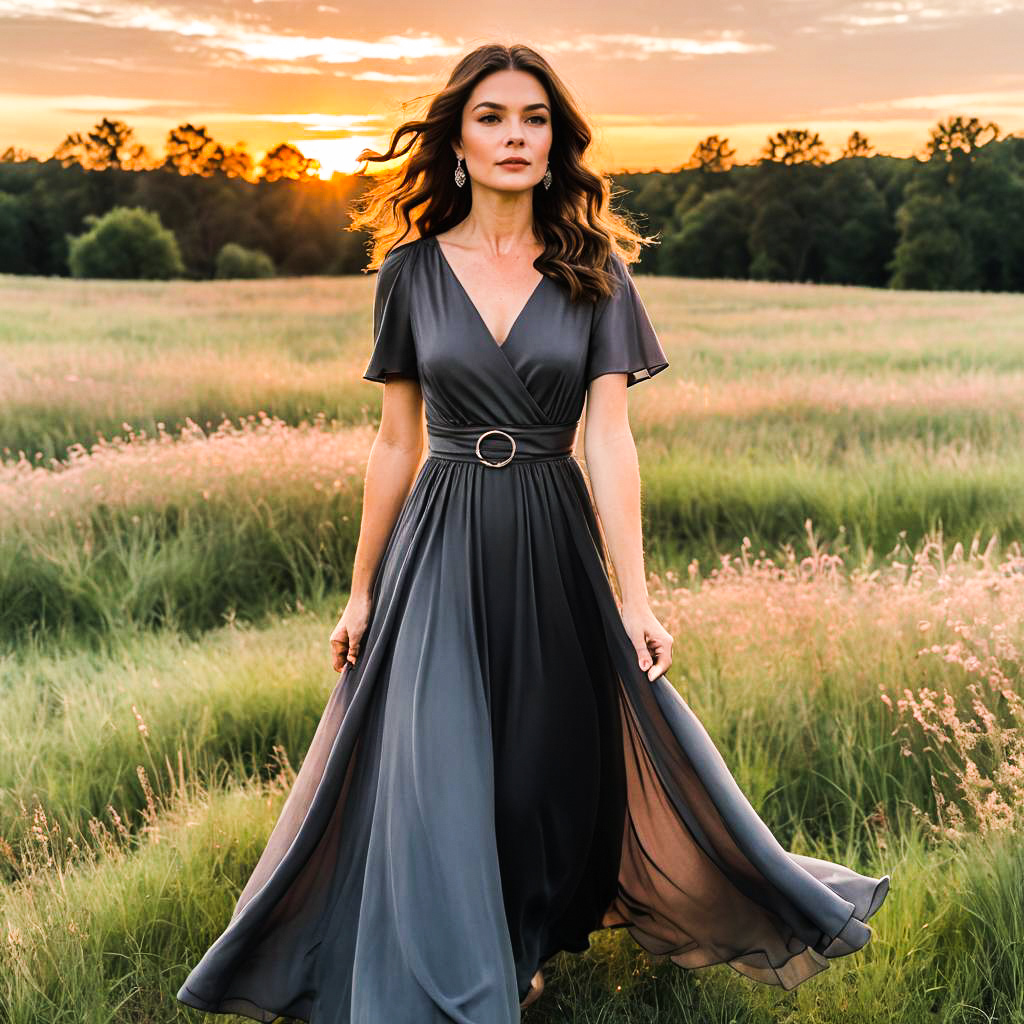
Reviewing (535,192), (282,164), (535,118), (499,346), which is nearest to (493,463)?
(499,346)

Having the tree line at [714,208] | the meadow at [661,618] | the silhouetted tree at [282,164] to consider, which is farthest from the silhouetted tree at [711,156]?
the meadow at [661,618]

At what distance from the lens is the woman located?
3.01 m

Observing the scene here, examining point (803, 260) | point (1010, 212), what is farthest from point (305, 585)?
point (803, 260)

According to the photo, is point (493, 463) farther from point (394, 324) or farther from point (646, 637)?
point (646, 637)

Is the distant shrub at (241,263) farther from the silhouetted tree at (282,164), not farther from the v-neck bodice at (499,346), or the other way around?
the v-neck bodice at (499,346)

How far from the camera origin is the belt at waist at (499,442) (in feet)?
10.1

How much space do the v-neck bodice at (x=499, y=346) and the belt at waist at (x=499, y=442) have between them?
0.06 ft

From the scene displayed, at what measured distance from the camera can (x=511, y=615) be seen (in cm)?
305

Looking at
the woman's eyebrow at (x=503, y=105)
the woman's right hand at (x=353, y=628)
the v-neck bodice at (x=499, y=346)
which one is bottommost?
the woman's right hand at (x=353, y=628)

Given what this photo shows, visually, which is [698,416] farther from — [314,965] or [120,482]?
[314,965]

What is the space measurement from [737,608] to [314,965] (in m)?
2.85

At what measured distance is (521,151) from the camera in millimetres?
3031

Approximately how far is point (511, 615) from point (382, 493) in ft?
1.62

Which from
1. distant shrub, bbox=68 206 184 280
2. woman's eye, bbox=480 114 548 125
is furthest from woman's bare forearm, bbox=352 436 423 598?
distant shrub, bbox=68 206 184 280
